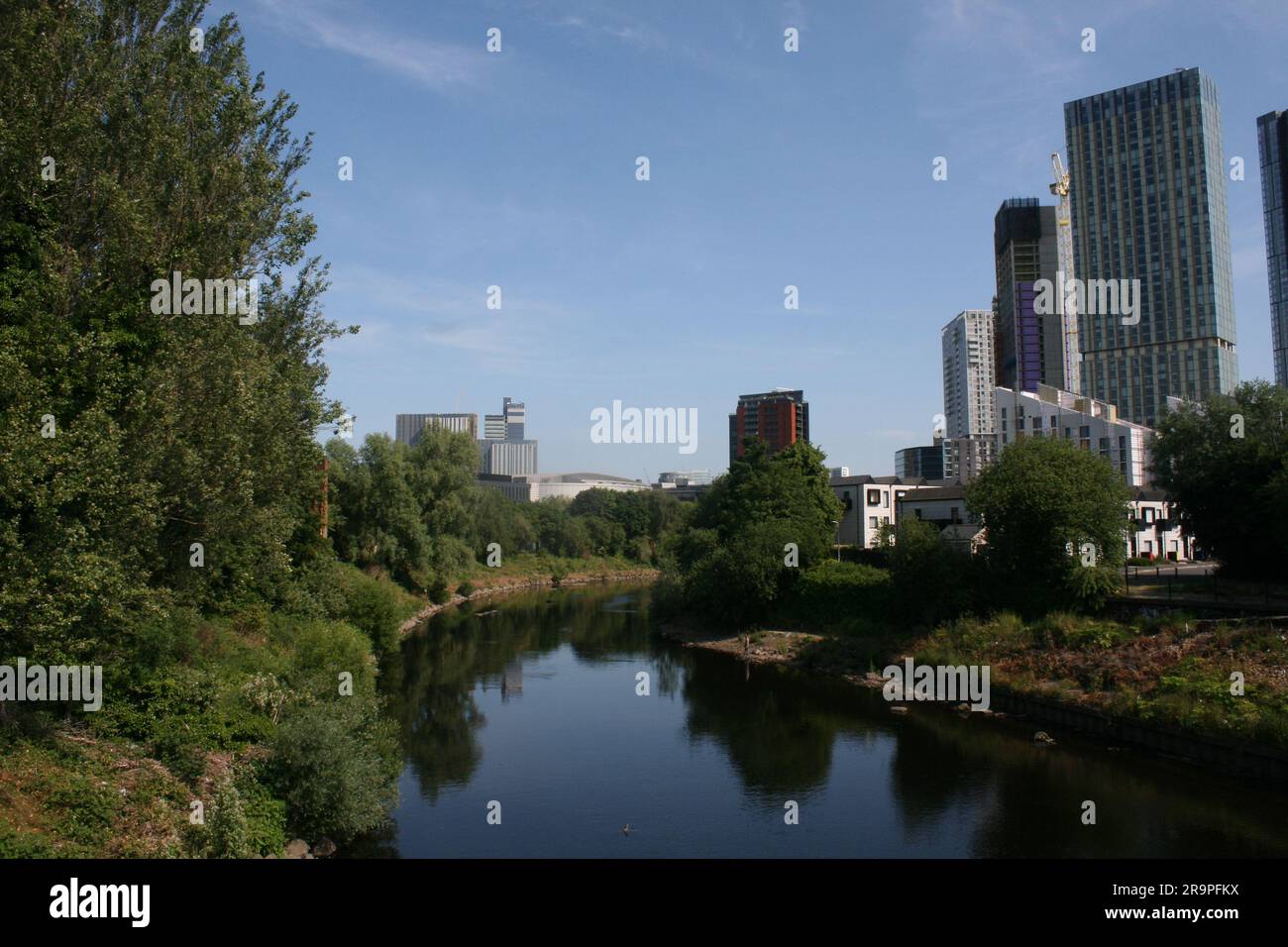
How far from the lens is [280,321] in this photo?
24219mm

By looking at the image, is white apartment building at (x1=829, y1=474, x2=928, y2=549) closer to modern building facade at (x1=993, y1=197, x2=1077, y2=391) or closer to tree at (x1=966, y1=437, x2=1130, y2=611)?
tree at (x1=966, y1=437, x2=1130, y2=611)

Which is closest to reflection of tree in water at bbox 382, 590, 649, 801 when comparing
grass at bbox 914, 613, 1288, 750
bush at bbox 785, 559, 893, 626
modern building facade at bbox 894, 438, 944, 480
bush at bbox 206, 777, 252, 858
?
bush at bbox 206, 777, 252, 858

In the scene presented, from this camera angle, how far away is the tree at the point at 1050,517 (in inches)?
1220

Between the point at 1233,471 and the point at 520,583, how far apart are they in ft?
193

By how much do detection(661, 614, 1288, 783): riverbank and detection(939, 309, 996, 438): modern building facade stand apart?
148 m

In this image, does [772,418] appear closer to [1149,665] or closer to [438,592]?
[438,592]

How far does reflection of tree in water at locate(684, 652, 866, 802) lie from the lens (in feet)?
76.9

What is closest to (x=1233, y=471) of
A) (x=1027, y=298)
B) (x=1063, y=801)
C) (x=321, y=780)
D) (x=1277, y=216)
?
(x=1063, y=801)

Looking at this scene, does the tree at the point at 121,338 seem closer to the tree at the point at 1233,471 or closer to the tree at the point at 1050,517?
the tree at the point at 1050,517
